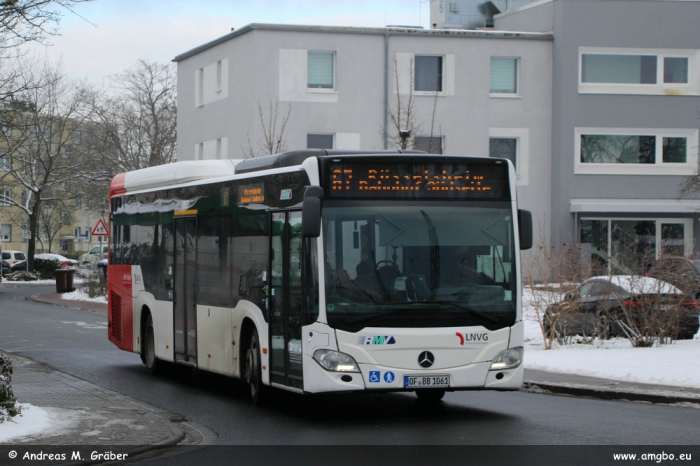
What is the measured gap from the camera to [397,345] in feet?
34.6

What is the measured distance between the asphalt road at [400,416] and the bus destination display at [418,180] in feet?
7.80

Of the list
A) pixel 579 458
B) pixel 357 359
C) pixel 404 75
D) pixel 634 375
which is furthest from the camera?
pixel 404 75

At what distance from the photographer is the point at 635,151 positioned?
136 feet

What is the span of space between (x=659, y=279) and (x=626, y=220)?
24.5m

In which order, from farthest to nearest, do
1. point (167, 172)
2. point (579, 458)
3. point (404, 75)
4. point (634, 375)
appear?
point (404, 75)
point (167, 172)
point (634, 375)
point (579, 458)

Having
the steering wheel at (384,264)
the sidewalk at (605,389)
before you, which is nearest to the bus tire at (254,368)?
the steering wheel at (384,264)

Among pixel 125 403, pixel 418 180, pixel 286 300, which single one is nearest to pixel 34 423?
pixel 125 403

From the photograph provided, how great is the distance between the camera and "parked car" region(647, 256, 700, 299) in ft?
58.2

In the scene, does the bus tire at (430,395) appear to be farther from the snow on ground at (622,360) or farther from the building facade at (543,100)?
the building facade at (543,100)

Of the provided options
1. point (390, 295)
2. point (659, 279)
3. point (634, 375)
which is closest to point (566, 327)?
point (659, 279)

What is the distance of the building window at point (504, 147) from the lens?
41.8 m

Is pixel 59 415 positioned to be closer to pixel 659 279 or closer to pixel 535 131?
pixel 659 279

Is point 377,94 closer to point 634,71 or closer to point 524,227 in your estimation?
point 634,71

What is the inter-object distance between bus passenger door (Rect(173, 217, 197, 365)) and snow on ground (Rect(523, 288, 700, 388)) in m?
5.39
